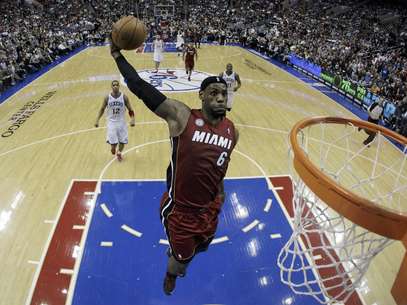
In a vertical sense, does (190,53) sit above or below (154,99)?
below

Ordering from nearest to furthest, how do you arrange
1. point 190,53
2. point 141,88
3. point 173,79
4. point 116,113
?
point 141,88, point 116,113, point 190,53, point 173,79

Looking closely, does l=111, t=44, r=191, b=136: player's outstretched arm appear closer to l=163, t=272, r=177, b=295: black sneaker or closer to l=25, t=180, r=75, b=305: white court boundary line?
l=163, t=272, r=177, b=295: black sneaker


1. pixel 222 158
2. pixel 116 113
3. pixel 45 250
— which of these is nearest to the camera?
pixel 222 158

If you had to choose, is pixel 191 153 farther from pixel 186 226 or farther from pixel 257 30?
pixel 257 30

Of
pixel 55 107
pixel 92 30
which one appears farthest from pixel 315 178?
pixel 92 30

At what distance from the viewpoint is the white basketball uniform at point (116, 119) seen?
6.36m

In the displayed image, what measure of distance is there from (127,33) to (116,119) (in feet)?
13.0

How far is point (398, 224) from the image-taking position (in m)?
2.34

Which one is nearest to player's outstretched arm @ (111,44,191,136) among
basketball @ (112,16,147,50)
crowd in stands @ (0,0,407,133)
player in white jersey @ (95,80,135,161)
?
basketball @ (112,16,147,50)

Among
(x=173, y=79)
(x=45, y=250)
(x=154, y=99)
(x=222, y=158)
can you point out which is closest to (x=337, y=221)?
(x=222, y=158)

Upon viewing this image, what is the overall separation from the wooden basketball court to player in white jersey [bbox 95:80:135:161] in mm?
662

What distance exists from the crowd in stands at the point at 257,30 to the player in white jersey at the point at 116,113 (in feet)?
24.6

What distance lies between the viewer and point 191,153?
8.39ft

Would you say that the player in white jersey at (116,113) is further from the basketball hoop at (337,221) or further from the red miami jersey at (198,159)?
the red miami jersey at (198,159)
